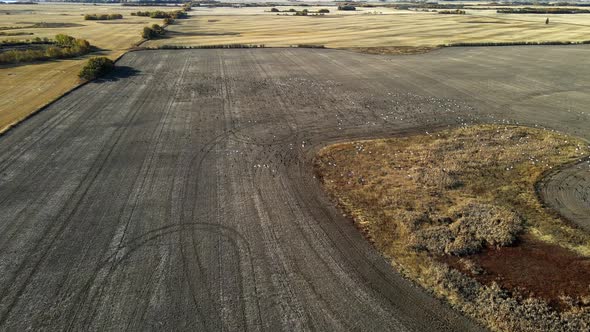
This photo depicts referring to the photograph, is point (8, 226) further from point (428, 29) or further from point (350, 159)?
point (428, 29)

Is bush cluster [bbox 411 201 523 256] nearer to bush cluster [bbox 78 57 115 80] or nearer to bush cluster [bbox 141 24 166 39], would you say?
bush cluster [bbox 78 57 115 80]

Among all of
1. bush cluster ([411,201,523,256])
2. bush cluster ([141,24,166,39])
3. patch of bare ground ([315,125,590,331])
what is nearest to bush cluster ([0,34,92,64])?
bush cluster ([141,24,166,39])

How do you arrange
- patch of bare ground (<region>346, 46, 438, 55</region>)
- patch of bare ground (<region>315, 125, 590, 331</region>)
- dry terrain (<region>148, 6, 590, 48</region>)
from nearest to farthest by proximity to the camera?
patch of bare ground (<region>315, 125, 590, 331</region>) < patch of bare ground (<region>346, 46, 438, 55</region>) < dry terrain (<region>148, 6, 590, 48</region>)

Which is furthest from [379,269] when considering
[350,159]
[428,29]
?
[428,29]

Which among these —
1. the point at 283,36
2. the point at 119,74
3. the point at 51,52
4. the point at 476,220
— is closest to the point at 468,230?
the point at 476,220

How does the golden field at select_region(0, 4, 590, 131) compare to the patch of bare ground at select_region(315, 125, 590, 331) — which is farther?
the golden field at select_region(0, 4, 590, 131)

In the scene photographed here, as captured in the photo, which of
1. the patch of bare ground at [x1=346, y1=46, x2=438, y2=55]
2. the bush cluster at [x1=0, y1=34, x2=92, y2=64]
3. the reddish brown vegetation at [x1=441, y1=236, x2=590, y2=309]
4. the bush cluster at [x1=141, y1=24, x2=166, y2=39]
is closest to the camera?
the reddish brown vegetation at [x1=441, y1=236, x2=590, y2=309]

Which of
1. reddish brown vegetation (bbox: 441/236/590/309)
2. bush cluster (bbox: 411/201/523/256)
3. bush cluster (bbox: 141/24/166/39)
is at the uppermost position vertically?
bush cluster (bbox: 141/24/166/39)
